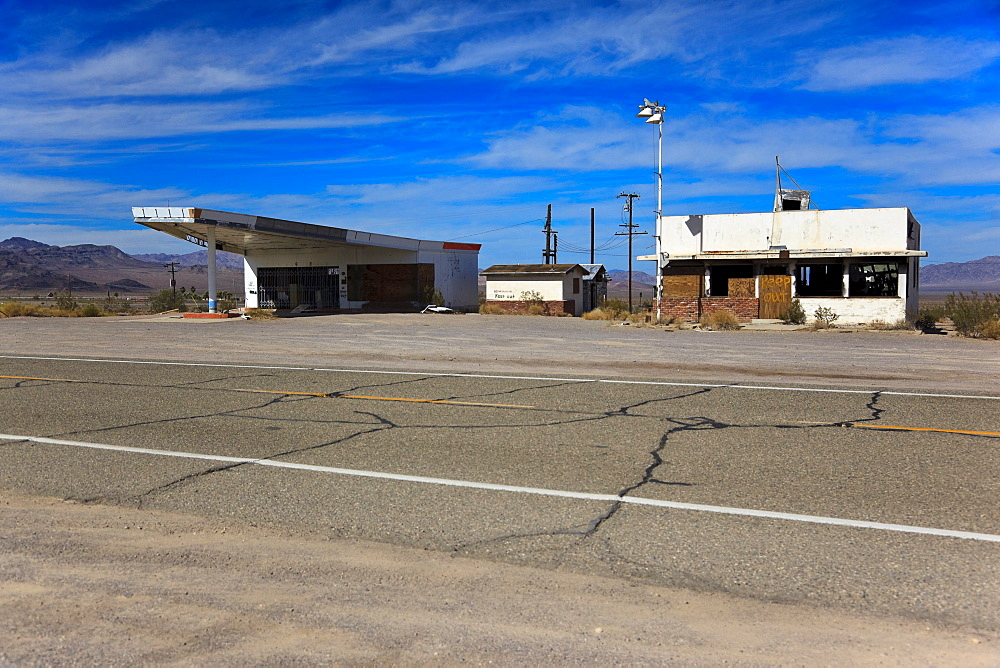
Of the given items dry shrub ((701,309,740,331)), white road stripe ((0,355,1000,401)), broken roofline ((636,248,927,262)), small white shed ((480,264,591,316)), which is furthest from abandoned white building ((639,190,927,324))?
white road stripe ((0,355,1000,401))

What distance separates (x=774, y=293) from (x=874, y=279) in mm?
4437

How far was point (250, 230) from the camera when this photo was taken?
3441cm

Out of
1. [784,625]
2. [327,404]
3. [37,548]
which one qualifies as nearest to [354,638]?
[784,625]

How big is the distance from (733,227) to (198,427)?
28424 mm

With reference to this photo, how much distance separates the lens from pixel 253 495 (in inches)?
249

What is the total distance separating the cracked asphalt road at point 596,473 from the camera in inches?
189

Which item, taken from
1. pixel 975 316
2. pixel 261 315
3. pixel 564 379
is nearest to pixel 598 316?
pixel 261 315

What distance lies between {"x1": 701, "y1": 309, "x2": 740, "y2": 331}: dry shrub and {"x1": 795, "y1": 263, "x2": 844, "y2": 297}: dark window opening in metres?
4.81

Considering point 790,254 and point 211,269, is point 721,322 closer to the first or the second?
point 790,254

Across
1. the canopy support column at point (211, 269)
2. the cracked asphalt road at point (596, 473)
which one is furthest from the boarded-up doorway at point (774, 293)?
the canopy support column at point (211, 269)

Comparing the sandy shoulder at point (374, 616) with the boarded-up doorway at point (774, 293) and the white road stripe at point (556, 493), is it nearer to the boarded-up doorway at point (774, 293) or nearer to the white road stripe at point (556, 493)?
the white road stripe at point (556, 493)

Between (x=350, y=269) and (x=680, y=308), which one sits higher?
(x=350, y=269)

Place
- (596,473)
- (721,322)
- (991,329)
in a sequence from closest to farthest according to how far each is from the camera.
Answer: (596,473), (991,329), (721,322)

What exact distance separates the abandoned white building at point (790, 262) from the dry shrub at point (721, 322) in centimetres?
183
